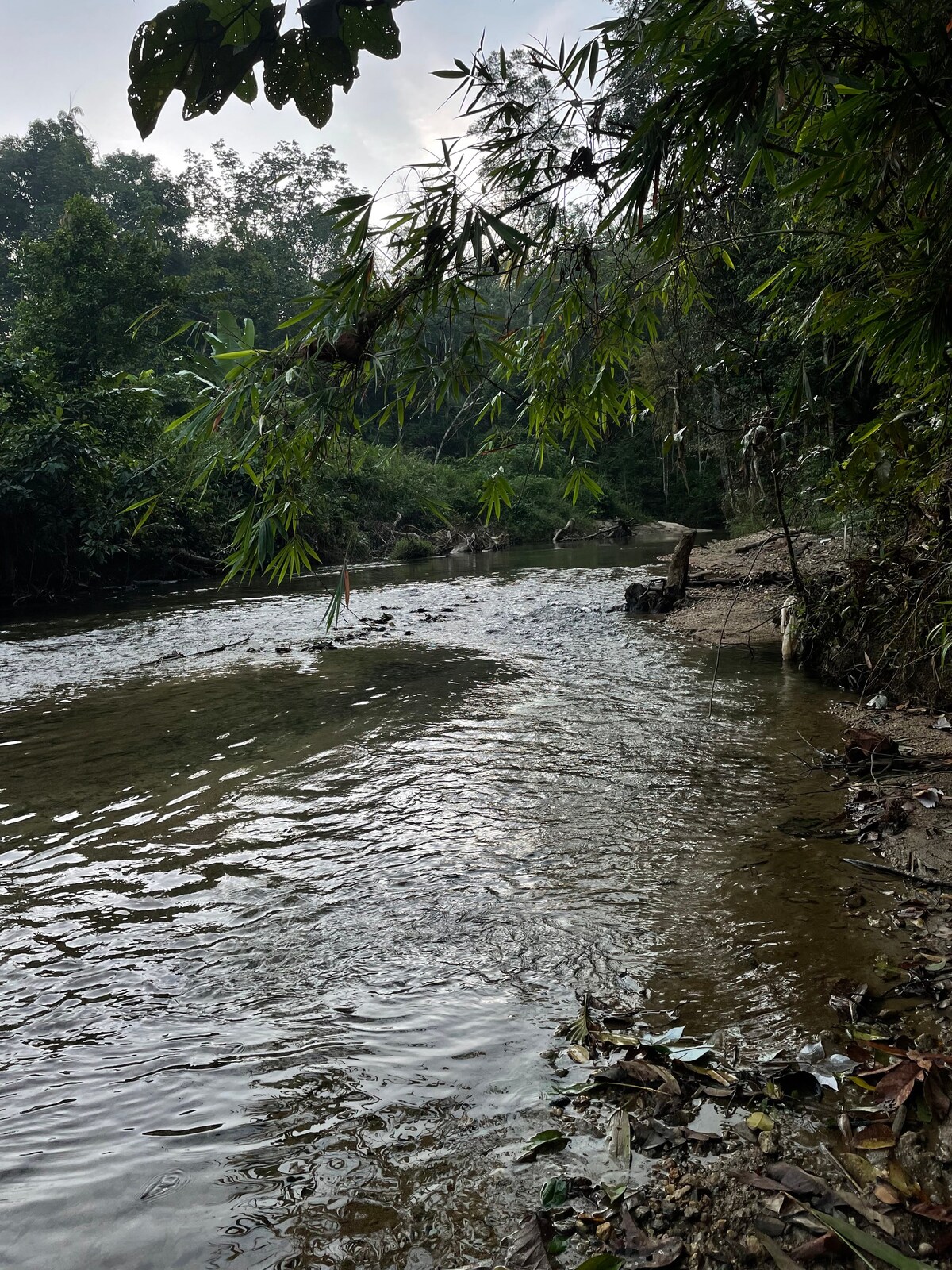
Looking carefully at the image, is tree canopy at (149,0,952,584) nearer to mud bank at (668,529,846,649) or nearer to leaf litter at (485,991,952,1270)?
leaf litter at (485,991,952,1270)

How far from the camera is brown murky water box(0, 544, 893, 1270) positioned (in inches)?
67.9

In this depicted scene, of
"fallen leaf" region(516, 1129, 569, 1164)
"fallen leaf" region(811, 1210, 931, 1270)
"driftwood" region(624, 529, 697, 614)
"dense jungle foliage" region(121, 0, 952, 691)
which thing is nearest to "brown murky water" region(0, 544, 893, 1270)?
"fallen leaf" region(516, 1129, 569, 1164)

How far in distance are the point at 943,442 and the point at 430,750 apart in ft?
10.9

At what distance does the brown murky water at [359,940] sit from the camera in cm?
172

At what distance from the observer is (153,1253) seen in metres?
1.57

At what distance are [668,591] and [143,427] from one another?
11.6m

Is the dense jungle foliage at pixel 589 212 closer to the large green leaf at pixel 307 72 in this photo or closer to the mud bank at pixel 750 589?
the large green leaf at pixel 307 72

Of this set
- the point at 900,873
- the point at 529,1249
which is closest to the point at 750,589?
the point at 900,873

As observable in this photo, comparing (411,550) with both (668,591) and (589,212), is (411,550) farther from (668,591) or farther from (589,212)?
(589,212)

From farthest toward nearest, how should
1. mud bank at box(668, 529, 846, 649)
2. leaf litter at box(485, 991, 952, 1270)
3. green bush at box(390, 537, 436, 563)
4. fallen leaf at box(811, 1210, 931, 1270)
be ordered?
green bush at box(390, 537, 436, 563) < mud bank at box(668, 529, 846, 649) < leaf litter at box(485, 991, 952, 1270) < fallen leaf at box(811, 1210, 931, 1270)

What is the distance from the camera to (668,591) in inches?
422

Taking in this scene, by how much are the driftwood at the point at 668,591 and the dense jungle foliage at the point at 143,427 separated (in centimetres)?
212

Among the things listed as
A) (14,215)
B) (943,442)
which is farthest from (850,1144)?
(14,215)

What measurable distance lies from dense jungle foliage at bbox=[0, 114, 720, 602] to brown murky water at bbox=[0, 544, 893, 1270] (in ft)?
4.89
